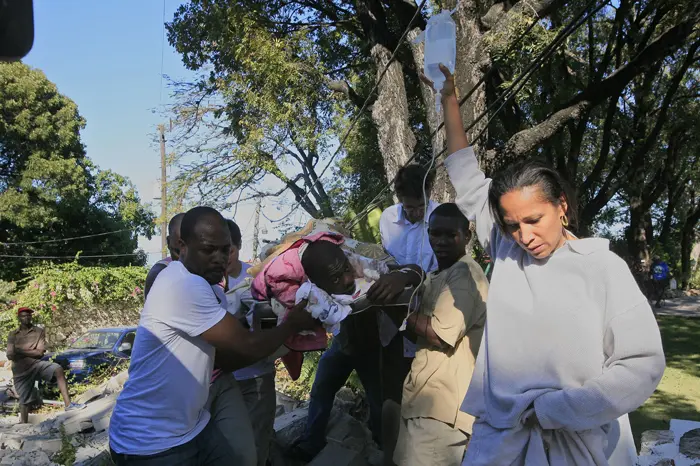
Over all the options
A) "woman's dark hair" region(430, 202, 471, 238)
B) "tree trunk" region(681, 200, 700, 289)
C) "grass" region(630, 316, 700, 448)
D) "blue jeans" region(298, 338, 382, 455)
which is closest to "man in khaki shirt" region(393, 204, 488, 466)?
"woman's dark hair" region(430, 202, 471, 238)

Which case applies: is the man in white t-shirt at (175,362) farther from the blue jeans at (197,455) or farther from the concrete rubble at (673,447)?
the concrete rubble at (673,447)

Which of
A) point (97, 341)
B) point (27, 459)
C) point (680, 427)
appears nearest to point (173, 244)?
point (27, 459)

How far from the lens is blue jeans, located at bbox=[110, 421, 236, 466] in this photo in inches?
→ 106

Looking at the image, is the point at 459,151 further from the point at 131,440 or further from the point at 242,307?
the point at 131,440

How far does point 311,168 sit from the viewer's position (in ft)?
70.9

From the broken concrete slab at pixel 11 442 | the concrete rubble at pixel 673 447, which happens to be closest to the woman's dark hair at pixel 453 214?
the concrete rubble at pixel 673 447

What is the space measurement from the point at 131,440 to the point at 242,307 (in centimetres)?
97

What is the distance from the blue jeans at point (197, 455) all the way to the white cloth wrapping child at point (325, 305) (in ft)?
2.47

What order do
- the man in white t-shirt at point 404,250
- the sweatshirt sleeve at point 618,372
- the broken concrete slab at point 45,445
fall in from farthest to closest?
the broken concrete slab at point 45,445
the man in white t-shirt at point 404,250
the sweatshirt sleeve at point 618,372

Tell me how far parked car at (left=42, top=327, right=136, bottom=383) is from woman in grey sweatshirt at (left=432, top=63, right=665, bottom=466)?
10687 millimetres

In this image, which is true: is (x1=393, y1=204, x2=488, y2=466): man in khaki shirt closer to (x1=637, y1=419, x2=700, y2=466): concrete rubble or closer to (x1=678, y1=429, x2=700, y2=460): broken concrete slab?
(x1=637, y1=419, x2=700, y2=466): concrete rubble

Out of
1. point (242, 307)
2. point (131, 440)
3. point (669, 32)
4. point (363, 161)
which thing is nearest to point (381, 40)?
point (669, 32)

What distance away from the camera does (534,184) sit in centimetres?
208

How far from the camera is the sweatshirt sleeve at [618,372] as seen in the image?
1.78 metres
